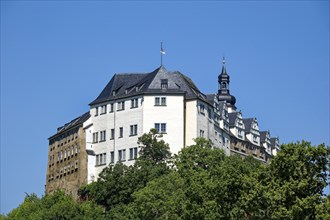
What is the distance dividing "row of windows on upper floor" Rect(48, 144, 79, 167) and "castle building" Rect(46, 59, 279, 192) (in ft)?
1.56

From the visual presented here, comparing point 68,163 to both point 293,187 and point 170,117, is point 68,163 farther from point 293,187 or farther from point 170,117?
point 293,187

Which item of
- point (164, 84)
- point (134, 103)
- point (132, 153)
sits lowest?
point (132, 153)

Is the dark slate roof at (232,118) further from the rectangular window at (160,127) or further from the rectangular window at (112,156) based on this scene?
the rectangular window at (112,156)

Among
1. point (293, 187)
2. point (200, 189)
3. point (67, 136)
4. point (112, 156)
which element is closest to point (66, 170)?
point (67, 136)

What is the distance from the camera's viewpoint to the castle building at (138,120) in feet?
397

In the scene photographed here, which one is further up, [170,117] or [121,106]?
[121,106]

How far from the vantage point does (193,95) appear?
123188mm

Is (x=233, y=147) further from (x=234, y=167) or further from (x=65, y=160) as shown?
(x=234, y=167)

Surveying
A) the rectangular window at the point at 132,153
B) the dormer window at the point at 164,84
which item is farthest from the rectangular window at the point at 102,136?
the dormer window at the point at 164,84

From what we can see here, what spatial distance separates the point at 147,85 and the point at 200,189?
49.4 m

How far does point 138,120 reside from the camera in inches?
4791

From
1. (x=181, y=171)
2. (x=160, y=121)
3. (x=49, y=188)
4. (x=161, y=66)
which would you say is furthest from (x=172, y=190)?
(x=49, y=188)

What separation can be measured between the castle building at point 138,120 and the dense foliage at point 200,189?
11.7 feet

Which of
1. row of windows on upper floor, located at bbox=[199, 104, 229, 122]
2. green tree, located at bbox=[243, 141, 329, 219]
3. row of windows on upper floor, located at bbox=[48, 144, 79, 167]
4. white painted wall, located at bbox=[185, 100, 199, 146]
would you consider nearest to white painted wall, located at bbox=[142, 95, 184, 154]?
white painted wall, located at bbox=[185, 100, 199, 146]
